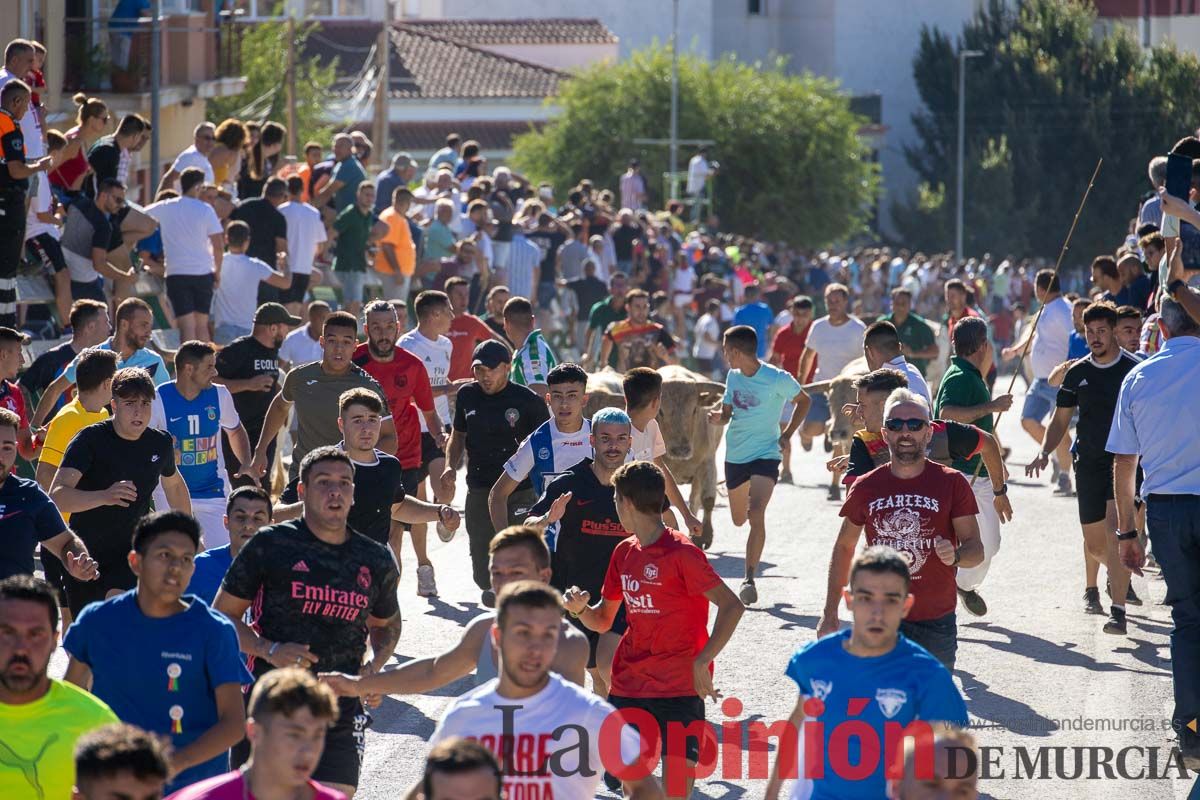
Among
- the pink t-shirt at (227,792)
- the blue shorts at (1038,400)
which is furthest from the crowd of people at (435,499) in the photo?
the blue shorts at (1038,400)

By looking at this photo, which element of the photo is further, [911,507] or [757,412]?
[757,412]

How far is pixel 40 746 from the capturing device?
5512mm

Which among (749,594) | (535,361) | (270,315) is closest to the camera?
(749,594)

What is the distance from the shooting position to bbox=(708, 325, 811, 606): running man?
43.7 feet

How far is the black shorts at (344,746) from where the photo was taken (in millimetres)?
6680

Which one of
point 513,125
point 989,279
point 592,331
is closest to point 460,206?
point 592,331

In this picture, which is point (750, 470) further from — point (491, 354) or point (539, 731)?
point (539, 731)

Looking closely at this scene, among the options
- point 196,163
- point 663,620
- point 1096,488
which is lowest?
point 1096,488

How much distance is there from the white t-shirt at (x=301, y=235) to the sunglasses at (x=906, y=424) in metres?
11.1

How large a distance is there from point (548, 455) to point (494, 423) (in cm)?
166

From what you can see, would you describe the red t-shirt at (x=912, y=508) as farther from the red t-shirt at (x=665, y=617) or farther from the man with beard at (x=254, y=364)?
the man with beard at (x=254, y=364)

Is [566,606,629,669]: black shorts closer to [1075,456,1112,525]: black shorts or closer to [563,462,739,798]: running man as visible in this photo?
[563,462,739,798]: running man

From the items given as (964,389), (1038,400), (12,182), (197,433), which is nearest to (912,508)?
(964,389)

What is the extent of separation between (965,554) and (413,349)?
21.2 ft
